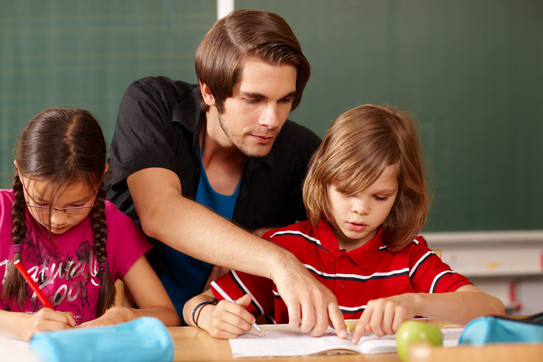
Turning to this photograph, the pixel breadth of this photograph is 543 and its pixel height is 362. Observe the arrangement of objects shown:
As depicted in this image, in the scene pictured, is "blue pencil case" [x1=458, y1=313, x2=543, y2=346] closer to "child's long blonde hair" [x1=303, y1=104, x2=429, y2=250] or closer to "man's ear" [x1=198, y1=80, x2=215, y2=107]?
"child's long blonde hair" [x1=303, y1=104, x2=429, y2=250]

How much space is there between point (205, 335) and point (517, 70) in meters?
2.17

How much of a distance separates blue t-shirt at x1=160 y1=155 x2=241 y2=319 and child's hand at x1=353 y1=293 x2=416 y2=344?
2.34 ft

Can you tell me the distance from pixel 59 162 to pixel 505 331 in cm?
90

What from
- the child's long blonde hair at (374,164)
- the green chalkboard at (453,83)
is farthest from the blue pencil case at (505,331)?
the green chalkboard at (453,83)

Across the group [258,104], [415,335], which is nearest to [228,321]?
[415,335]

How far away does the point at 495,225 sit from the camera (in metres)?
2.58

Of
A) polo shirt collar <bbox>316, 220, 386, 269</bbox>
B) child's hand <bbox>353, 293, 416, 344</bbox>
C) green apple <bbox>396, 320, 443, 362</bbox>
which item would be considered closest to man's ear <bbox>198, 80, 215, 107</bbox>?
polo shirt collar <bbox>316, 220, 386, 269</bbox>

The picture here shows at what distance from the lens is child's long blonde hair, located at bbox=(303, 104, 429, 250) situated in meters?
1.28

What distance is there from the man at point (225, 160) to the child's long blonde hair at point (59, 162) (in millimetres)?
141

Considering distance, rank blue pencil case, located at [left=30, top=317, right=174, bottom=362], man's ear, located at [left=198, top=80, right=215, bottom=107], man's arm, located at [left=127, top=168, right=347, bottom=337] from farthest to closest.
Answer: man's ear, located at [left=198, top=80, right=215, bottom=107]
man's arm, located at [left=127, top=168, right=347, bottom=337]
blue pencil case, located at [left=30, top=317, right=174, bottom=362]

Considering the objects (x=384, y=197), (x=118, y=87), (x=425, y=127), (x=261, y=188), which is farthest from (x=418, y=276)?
(x=118, y=87)

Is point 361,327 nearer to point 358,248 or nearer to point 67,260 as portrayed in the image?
point 358,248

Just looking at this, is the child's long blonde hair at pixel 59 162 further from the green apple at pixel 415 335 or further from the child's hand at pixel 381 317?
the green apple at pixel 415 335

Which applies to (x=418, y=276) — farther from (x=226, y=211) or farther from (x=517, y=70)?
(x=517, y=70)
